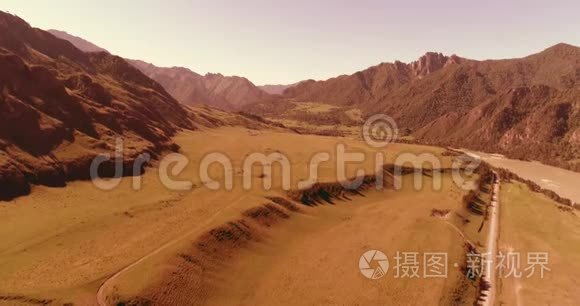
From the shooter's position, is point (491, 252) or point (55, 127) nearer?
point (491, 252)

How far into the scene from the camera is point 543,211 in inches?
4117

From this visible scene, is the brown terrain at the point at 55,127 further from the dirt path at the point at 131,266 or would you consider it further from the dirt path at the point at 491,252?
the dirt path at the point at 491,252

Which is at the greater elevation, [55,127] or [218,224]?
[55,127]

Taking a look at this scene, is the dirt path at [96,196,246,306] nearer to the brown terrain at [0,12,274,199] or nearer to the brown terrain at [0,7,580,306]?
the brown terrain at [0,7,580,306]

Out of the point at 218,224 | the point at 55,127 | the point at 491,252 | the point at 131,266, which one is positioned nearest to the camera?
the point at 131,266

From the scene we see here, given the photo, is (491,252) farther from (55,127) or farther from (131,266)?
(55,127)

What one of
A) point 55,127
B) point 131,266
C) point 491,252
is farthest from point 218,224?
point 491,252

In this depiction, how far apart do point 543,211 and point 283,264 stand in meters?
80.3

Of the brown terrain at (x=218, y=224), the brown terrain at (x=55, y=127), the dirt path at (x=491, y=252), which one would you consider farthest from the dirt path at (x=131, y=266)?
the dirt path at (x=491, y=252)

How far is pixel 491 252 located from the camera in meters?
78.2

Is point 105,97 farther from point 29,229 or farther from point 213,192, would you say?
point 29,229

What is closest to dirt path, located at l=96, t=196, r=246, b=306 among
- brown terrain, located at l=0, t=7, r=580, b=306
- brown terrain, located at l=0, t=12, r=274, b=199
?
brown terrain, located at l=0, t=7, r=580, b=306

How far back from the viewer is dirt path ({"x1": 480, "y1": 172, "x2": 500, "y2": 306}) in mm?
61247

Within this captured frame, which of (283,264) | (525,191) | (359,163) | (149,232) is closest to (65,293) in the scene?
(149,232)
